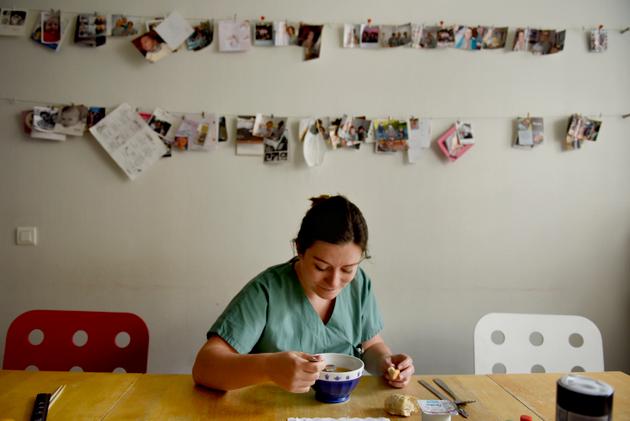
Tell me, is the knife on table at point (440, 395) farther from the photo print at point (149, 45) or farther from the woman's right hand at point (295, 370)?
the photo print at point (149, 45)

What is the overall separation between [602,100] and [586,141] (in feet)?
0.65

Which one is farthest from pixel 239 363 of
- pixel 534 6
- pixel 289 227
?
pixel 534 6

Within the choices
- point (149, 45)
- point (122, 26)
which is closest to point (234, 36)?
point (149, 45)

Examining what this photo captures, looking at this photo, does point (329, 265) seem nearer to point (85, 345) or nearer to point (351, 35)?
point (85, 345)

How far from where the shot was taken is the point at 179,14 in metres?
2.07

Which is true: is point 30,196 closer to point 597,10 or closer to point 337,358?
point 337,358

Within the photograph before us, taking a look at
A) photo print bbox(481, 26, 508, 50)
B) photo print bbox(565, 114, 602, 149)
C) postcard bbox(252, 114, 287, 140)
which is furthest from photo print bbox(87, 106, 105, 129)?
photo print bbox(565, 114, 602, 149)

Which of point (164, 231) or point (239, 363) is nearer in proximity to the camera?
point (239, 363)

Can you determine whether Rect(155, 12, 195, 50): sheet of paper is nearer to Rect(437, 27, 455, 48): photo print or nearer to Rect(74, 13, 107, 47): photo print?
Rect(74, 13, 107, 47): photo print

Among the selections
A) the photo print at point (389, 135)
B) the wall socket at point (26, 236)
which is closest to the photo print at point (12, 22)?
the wall socket at point (26, 236)

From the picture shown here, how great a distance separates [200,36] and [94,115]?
56 cm

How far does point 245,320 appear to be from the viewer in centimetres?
124

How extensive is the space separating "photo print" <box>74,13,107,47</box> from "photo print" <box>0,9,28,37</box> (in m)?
0.22

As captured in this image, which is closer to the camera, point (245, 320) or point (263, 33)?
point (245, 320)
